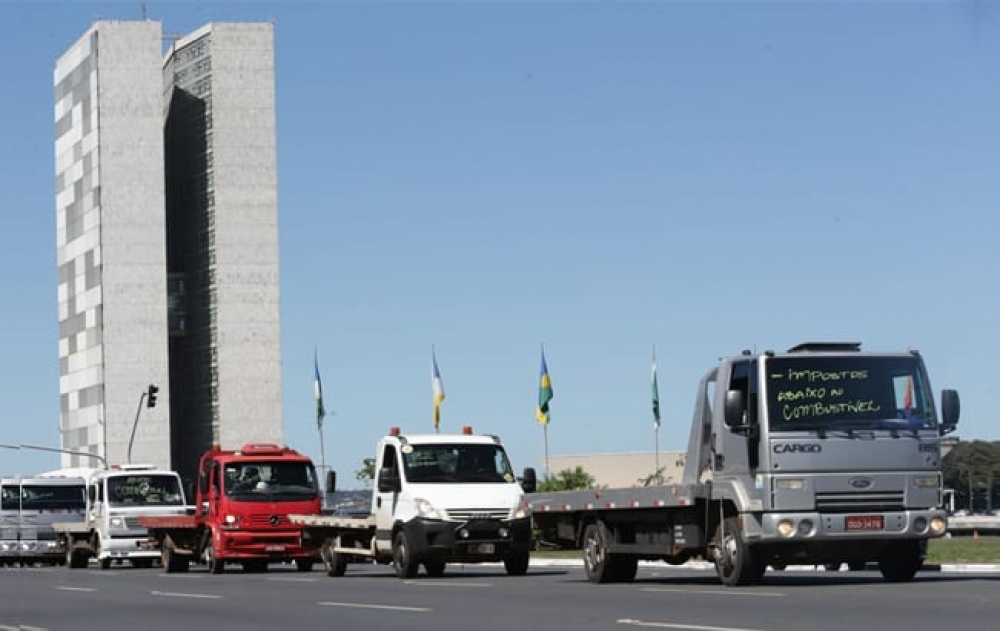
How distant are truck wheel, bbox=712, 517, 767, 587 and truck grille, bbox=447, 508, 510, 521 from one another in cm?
801

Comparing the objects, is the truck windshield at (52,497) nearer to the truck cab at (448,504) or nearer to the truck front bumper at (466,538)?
the truck cab at (448,504)

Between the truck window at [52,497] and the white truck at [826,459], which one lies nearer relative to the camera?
the white truck at [826,459]

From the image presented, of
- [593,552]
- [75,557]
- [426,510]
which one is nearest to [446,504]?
[426,510]

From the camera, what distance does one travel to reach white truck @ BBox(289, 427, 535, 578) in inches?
1267

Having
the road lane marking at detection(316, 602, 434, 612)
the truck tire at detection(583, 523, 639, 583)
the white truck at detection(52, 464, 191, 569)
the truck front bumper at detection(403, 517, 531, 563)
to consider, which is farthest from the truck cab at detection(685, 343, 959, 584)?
the white truck at detection(52, 464, 191, 569)

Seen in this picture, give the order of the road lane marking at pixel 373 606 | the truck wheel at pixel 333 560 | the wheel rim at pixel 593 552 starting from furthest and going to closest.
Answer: the truck wheel at pixel 333 560, the wheel rim at pixel 593 552, the road lane marking at pixel 373 606

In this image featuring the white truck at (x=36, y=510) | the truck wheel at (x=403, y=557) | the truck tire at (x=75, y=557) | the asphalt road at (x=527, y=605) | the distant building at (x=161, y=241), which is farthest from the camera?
the distant building at (x=161, y=241)

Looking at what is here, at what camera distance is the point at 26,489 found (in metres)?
56.3

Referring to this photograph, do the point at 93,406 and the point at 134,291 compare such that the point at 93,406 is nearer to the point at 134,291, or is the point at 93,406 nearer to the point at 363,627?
the point at 134,291

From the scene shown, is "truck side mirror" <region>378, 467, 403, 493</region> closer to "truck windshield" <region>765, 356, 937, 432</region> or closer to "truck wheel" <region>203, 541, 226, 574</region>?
"truck wheel" <region>203, 541, 226, 574</region>

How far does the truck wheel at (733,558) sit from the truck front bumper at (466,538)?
26.1 ft

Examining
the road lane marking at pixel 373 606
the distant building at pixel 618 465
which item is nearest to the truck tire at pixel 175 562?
the road lane marking at pixel 373 606

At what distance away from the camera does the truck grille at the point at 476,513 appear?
32188 mm

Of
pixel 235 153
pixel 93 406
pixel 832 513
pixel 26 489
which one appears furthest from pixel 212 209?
pixel 832 513
